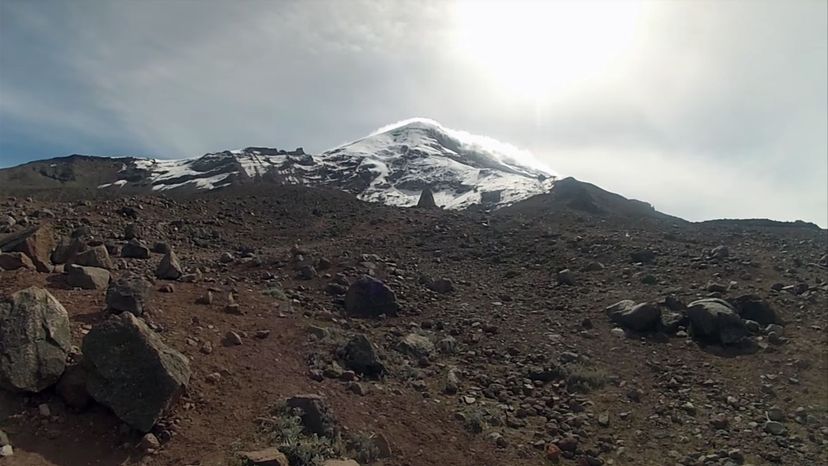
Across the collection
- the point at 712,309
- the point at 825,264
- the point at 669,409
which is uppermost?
the point at 825,264

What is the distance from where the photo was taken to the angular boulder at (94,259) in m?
11.0

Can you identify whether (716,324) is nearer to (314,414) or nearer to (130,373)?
(314,414)

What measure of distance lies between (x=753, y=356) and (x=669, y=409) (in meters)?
2.86

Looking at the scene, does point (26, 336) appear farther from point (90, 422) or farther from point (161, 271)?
point (161, 271)

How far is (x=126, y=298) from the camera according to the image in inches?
348

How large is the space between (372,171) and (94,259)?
7783 cm

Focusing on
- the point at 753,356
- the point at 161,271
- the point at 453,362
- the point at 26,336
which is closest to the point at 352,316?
the point at 453,362

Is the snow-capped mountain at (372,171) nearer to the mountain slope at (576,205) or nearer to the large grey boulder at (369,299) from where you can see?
the mountain slope at (576,205)

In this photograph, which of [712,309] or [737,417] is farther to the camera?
[712,309]

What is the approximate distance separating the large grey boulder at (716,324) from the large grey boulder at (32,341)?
11635 millimetres

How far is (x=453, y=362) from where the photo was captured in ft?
35.4

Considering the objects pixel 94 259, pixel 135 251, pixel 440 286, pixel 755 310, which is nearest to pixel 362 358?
pixel 440 286

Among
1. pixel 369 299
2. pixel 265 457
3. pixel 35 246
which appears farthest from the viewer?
pixel 369 299

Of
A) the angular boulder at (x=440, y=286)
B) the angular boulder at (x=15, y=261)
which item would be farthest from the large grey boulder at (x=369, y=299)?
the angular boulder at (x=15, y=261)
